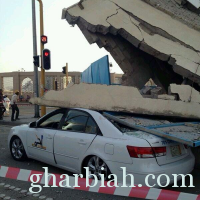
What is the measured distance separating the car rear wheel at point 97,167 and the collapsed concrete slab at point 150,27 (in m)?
3.02

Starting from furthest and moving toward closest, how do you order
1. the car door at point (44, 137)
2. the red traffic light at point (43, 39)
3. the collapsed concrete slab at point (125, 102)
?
the red traffic light at point (43, 39)
the collapsed concrete slab at point (125, 102)
the car door at point (44, 137)

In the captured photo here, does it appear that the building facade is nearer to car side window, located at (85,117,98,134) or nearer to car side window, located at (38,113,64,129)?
car side window, located at (38,113,64,129)

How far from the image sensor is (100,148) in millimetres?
3928

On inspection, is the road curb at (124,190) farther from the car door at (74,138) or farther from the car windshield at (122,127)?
the car windshield at (122,127)

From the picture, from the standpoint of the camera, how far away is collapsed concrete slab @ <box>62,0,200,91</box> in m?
5.98

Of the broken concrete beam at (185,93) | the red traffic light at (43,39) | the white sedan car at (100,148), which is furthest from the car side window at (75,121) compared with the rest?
the red traffic light at (43,39)

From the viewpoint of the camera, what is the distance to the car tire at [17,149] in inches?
220

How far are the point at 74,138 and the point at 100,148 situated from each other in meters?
0.60

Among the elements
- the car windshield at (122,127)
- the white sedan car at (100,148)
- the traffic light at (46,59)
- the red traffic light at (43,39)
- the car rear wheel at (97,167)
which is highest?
the red traffic light at (43,39)

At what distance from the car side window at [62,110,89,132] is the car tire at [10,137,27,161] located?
4.83ft

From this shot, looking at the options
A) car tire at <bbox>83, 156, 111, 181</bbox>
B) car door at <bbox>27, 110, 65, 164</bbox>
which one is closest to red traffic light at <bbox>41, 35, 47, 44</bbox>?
car door at <bbox>27, 110, 65, 164</bbox>

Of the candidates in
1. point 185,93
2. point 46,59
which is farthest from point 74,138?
point 46,59

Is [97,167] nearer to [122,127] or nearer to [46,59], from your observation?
[122,127]

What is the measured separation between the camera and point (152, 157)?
3592mm
